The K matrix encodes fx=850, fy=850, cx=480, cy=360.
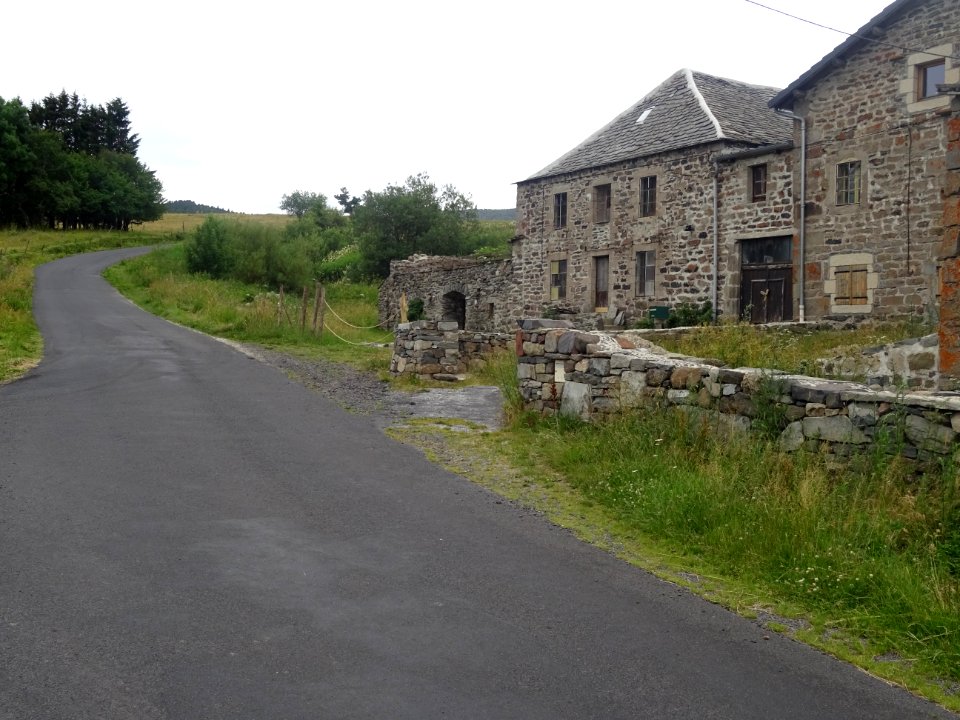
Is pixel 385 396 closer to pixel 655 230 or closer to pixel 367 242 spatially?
pixel 655 230

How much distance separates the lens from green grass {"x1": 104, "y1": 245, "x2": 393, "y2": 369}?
2314cm

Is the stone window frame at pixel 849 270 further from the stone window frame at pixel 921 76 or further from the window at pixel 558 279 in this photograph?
the window at pixel 558 279

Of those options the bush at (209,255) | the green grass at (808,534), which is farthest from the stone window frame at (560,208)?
the green grass at (808,534)

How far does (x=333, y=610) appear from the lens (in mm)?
5324

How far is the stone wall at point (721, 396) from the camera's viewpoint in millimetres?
7016

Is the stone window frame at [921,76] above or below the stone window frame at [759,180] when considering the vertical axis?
above

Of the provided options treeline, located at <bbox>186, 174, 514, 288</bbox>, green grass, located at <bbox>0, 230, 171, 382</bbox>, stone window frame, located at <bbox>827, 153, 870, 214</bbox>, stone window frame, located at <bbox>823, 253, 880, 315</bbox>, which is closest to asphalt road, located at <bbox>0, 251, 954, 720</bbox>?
green grass, located at <bbox>0, 230, 171, 382</bbox>

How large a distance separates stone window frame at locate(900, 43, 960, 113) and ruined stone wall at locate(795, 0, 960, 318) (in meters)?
0.02

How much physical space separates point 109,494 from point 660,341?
36.0 ft

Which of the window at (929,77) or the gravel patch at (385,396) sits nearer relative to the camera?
the gravel patch at (385,396)

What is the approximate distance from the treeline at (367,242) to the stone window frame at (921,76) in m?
21.0

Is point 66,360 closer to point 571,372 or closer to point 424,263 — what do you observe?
point 571,372

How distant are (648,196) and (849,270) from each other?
7143mm

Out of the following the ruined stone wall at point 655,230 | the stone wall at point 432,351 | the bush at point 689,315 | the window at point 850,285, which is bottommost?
the stone wall at point 432,351
